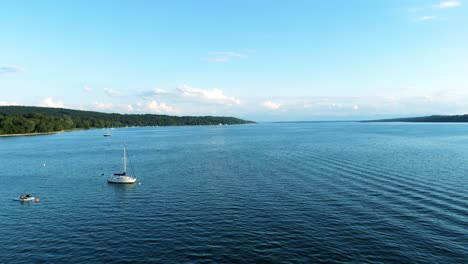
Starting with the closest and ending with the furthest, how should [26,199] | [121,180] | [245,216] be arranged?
1. [245,216]
2. [26,199]
3. [121,180]

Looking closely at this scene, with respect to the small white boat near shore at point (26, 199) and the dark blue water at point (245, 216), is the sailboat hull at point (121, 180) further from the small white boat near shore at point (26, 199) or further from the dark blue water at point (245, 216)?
the small white boat near shore at point (26, 199)

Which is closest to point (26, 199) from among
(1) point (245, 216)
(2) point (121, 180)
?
(2) point (121, 180)

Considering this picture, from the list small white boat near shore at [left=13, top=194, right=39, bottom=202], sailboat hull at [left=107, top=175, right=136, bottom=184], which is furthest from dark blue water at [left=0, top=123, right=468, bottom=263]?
sailboat hull at [left=107, top=175, right=136, bottom=184]

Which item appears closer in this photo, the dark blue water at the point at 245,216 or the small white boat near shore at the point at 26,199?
the dark blue water at the point at 245,216

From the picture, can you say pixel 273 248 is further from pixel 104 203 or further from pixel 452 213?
pixel 104 203

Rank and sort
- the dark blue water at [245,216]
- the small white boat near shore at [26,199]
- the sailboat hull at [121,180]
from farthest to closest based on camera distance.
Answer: the sailboat hull at [121,180]
the small white boat near shore at [26,199]
the dark blue water at [245,216]

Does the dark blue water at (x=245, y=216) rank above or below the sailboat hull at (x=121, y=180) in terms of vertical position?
below

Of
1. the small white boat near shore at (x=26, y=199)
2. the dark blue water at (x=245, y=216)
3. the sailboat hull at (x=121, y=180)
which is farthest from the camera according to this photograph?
the sailboat hull at (x=121, y=180)

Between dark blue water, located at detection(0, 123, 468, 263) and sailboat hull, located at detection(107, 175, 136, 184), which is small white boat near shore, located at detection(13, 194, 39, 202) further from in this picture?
sailboat hull, located at detection(107, 175, 136, 184)

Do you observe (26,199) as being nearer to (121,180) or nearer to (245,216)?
(121,180)

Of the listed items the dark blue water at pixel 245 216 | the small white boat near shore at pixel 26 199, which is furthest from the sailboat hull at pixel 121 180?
the small white boat near shore at pixel 26 199

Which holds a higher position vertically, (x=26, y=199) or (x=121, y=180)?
(x=121, y=180)

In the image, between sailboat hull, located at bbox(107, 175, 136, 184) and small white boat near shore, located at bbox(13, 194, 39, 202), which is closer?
small white boat near shore, located at bbox(13, 194, 39, 202)

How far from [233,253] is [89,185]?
5148cm
